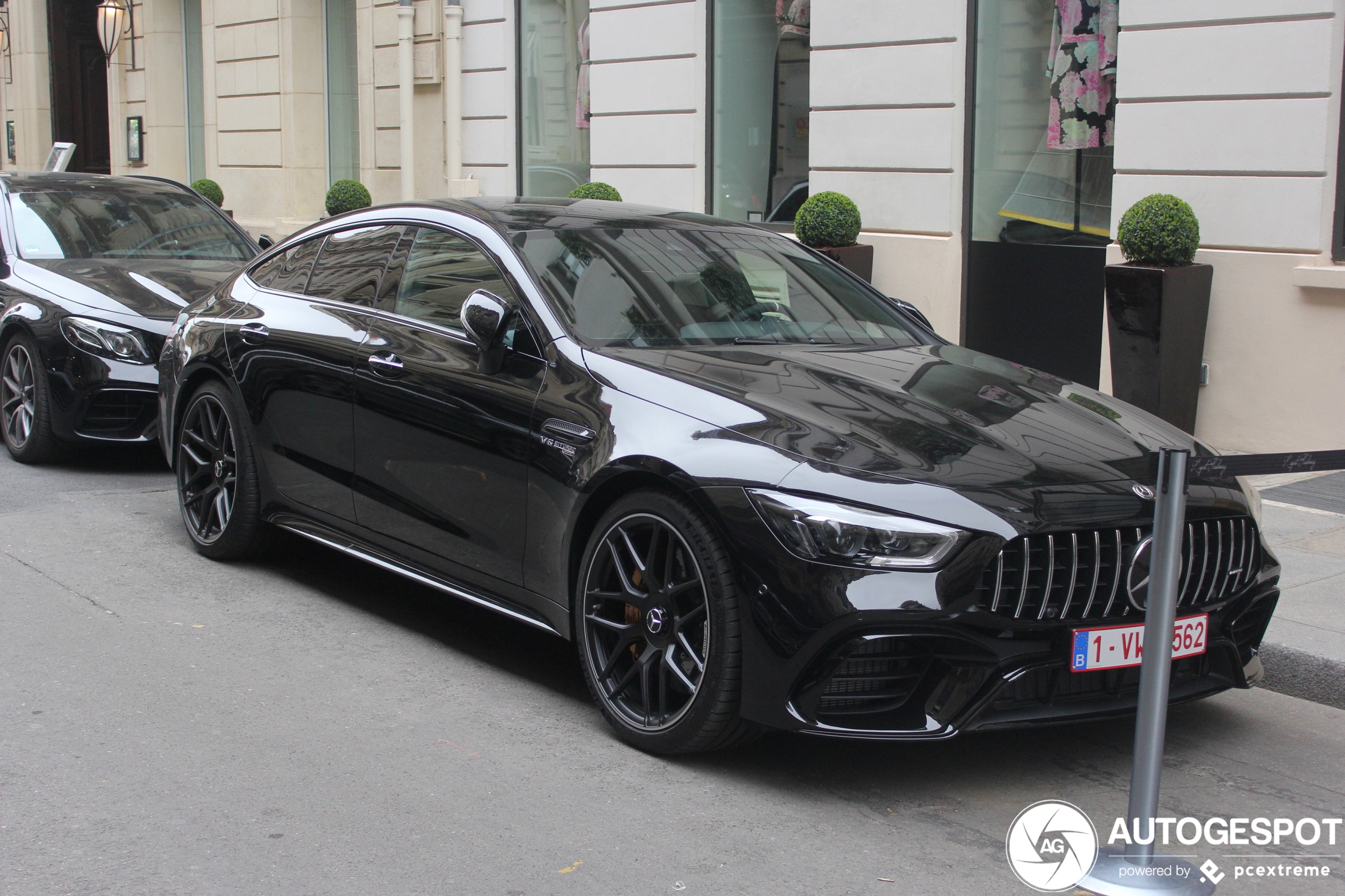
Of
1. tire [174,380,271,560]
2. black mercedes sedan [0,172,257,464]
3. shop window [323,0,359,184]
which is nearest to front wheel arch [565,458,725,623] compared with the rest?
tire [174,380,271,560]

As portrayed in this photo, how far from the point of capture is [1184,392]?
902 cm

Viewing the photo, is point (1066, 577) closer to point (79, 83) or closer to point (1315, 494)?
point (1315, 494)

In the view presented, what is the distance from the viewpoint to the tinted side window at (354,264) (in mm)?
5641

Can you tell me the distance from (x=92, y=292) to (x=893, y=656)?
6358 mm

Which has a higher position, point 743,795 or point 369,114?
point 369,114

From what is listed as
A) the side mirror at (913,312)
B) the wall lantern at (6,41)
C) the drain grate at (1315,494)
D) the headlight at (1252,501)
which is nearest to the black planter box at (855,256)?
the drain grate at (1315,494)

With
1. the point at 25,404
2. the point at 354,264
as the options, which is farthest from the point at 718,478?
the point at 25,404

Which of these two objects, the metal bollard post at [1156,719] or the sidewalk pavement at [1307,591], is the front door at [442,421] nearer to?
the metal bollard post at [1156,719]

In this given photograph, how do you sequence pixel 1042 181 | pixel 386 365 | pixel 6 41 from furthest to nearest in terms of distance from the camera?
1. pixel 6 41
2. pixel 1042 181
3. pixel 386 365

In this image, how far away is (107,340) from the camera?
27.0ft

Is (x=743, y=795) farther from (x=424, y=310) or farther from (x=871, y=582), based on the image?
(x=424, y=310)

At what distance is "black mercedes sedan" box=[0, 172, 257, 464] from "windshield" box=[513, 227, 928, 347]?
3414 mm

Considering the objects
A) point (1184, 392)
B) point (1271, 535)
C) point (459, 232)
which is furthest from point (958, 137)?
point (459, 232)

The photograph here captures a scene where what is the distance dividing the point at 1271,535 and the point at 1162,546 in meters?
4.03
